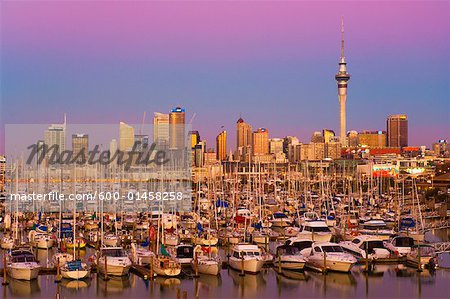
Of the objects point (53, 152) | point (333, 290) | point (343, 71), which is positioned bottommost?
point (333, 290)

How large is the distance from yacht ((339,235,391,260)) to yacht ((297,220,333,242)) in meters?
2.64

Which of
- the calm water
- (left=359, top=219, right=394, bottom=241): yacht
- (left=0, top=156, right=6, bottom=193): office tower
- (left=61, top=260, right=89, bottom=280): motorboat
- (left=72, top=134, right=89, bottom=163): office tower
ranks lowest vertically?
the calm water

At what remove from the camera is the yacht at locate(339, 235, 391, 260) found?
21.1 meters

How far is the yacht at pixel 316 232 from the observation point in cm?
2450

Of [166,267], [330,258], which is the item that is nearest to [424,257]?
[330,258]

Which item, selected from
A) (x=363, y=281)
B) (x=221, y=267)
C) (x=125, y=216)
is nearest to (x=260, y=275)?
(x=221, y=267)

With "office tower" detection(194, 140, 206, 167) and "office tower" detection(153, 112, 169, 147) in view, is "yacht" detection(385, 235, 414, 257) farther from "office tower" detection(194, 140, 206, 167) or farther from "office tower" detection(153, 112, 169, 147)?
"office tower" detection(194, 140, 206, 167)

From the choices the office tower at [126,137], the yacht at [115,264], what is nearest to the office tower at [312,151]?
the office tower at [126,137]

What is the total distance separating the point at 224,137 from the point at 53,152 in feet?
278

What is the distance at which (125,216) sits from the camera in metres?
32.7

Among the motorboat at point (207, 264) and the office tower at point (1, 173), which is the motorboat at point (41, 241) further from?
the office tower at point (1, 173)

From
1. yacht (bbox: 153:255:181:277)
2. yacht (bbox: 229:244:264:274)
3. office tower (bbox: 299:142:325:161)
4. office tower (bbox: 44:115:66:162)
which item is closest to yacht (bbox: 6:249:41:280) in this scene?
yacht (bbox: 153:255:181:277)

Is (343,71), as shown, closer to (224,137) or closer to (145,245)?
(224,137)

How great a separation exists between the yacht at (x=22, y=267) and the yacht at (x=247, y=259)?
540cm
